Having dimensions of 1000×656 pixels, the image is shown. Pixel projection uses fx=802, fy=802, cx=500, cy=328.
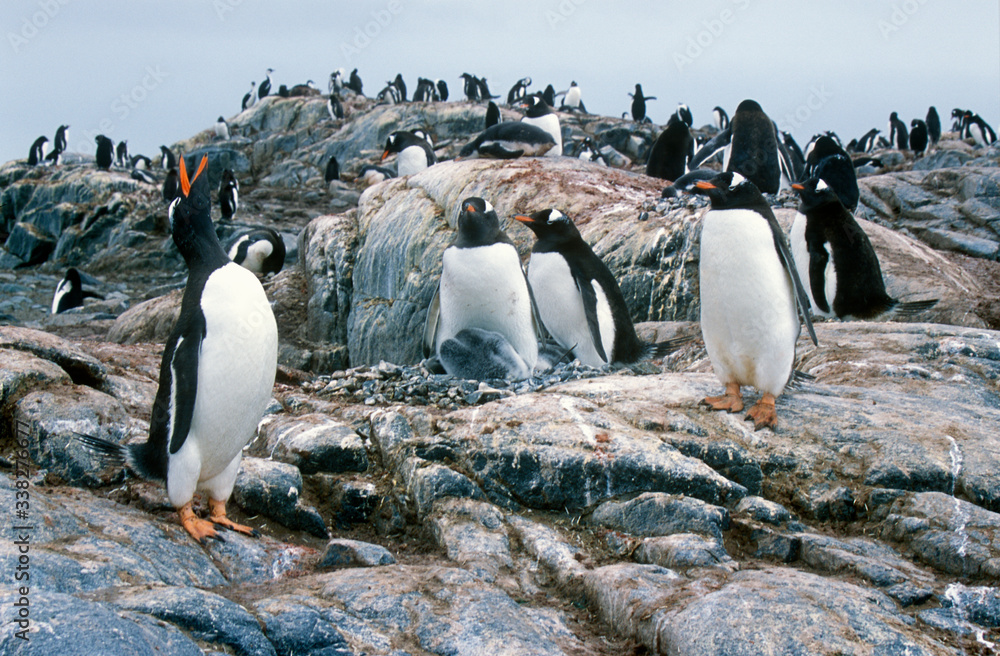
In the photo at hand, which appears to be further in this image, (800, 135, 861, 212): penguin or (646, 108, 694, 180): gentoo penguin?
(646, 108, 694, 180): gentoo penguin

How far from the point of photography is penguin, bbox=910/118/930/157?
25.9 metres

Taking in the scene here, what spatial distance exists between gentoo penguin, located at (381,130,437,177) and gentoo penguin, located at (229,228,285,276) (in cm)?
373

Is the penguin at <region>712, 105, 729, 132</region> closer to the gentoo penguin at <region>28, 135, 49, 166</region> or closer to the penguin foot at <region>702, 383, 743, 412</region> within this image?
the gentoo penguin at <region>28, 135, 49, 166</region>

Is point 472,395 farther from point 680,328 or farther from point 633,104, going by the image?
point 633,104

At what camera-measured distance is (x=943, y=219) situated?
14.1m

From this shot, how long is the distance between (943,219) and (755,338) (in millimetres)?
11534

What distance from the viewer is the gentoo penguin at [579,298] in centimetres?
709

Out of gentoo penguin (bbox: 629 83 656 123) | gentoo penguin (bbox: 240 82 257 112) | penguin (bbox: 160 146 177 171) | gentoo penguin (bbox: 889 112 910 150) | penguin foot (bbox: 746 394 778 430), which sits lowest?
penguin foot (bbox: 746 394 778 430)

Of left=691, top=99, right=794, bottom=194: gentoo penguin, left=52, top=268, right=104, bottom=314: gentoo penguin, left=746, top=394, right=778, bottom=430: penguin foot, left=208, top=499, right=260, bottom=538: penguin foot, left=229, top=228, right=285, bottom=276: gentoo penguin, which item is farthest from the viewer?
left=52, top=268, right=104, bottom=314: gentoo penguin

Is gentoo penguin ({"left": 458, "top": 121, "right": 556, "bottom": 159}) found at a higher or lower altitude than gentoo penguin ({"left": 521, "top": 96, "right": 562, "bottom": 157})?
lower

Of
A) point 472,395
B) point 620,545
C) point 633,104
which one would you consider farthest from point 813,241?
point 633,104

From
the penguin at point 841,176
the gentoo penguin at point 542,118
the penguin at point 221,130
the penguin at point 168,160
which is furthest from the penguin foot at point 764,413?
the penguin at point 221,130

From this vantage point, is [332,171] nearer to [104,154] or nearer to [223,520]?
[104,154]

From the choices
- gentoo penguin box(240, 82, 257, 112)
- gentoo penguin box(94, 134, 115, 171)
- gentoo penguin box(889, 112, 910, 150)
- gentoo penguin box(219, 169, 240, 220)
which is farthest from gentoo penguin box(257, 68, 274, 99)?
gentoo penguin box(889, 112, 910, 150)
